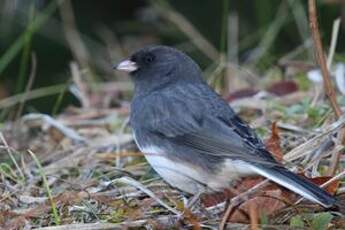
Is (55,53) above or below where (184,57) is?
below

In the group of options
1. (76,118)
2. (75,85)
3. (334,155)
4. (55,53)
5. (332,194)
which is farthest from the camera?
(55,53)

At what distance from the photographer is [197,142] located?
3006mm

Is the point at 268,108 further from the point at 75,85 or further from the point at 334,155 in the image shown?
the point at 75,85

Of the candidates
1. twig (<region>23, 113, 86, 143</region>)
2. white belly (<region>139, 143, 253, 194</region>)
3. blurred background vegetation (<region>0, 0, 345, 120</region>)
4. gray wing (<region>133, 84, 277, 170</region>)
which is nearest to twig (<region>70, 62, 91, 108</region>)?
blurred background vegetation (<region>0, 0, 345, 120</region>)

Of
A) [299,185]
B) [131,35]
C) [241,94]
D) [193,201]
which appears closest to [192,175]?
[193,201]

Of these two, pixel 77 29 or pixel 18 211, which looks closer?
pixel 18 211

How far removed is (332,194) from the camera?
283 cm

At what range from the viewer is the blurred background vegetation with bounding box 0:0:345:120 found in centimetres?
511

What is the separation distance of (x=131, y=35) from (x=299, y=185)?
3608 mm

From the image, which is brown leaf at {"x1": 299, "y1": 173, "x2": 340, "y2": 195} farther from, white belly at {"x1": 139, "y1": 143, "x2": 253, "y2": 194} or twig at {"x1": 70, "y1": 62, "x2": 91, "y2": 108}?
twig at {"x1": 70, "y1": 62, "x2": 91, "y2": 108}

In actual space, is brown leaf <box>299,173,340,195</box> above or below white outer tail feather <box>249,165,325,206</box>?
below

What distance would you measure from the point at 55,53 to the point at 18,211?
3013mm

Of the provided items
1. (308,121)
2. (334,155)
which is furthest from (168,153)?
(308,121)

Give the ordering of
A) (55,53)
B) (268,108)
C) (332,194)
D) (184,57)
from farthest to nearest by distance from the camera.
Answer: (55,53) → (268,108) → (184,57) → (332,194)
